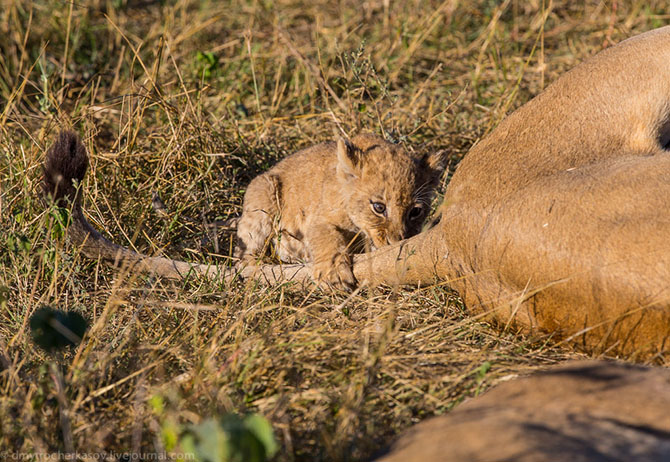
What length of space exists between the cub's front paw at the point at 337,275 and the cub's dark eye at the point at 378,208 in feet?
0.87

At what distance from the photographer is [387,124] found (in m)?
4.82

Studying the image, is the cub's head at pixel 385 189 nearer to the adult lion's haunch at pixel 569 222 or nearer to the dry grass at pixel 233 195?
the adult lion's haunch at pixel 569 222

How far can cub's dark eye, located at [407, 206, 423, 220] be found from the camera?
3.55 m

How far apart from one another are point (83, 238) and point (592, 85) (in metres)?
2.36

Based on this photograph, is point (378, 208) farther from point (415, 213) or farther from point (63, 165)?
point (63, 165)

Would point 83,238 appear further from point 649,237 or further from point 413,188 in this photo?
point 649,237

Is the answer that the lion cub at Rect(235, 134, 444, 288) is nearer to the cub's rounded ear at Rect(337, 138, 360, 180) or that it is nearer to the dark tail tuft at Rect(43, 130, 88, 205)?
the cub's rounded ear at Rect(337, 138, 360, 180)

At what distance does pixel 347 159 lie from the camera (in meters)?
3.53

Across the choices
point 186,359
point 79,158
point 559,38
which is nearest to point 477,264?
point 186,359

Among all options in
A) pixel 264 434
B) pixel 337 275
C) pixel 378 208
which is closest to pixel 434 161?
pixel 378 208

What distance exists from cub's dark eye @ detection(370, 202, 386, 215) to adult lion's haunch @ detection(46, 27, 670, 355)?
21cm

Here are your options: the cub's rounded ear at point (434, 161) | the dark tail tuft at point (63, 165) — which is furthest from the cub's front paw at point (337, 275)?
the dark tail tuft at point (63, 165)

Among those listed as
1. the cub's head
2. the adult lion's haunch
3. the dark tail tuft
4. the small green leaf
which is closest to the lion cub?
the cub's head

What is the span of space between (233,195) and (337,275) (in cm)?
126
